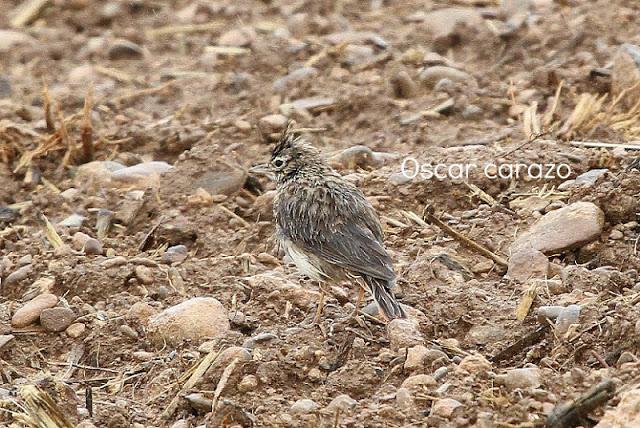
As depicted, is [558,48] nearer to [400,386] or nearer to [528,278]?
[528,278]

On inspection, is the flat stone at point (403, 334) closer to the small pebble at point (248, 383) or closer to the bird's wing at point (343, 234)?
the bird's wing at point (343, 234)

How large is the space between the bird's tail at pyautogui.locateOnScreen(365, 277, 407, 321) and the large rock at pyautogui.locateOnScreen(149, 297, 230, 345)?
2.63 ft

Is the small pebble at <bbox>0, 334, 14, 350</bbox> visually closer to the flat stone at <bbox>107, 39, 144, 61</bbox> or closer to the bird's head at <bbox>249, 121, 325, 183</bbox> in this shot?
the bird's head at <bbox>249, 121, 325, 183</bbox>

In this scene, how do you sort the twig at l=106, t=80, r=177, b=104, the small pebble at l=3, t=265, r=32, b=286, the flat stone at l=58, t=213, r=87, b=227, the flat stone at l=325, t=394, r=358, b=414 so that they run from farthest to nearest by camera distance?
1. the twig at l=106, t=80, r=177, b=104
2. the flat stone at l=58, t=213, r=87, b=227
3. the small pebble at l=3, t=265, r=32, b=286
4. the flat stone at l=325, t=394, r=358, b=414

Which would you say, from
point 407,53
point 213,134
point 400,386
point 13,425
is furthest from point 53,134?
point 400,386

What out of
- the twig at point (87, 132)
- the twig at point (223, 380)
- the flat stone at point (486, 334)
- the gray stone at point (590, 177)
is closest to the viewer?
the twig at point (223, 380)

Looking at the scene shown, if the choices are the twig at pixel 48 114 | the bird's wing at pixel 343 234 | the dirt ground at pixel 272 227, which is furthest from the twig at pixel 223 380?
the twig at pixel 48 114

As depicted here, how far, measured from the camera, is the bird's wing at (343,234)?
6.54 m

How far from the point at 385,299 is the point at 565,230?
4.16 ft

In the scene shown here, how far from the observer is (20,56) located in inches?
479

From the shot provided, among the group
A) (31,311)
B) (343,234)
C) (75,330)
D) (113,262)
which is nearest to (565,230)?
(343,234)

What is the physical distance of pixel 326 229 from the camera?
6906 millimetres

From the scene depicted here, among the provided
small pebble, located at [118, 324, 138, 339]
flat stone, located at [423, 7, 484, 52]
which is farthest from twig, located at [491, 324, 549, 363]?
flat stone, located at [423, 7, 484, 52]

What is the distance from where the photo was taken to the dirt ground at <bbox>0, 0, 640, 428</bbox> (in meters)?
5.79
